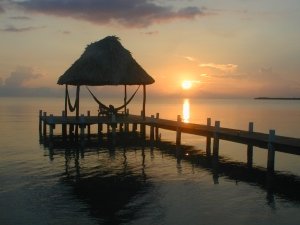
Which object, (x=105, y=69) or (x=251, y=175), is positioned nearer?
(x=251, y=175)

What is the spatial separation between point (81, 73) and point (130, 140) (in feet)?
22.8

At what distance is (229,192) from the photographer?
1877 cm

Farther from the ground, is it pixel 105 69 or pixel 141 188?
pixel 105 69

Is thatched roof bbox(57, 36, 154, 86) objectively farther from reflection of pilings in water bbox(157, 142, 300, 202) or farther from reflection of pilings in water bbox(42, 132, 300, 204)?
reflection of pilings in water bbox(157, 142, 300, 202)

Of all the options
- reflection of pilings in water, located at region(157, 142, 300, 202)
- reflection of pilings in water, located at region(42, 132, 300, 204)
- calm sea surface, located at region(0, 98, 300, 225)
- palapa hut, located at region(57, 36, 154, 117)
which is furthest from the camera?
palapa hut, located at region(57, 36, 154, 117)

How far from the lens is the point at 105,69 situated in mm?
34344

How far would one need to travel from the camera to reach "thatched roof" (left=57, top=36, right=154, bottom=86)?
33.8 meters

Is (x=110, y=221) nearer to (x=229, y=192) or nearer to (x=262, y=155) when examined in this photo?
(x=229, y=192)

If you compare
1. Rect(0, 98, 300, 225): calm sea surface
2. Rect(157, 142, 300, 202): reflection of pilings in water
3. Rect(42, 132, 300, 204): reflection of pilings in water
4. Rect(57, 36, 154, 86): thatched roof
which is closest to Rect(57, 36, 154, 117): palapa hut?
Rect(57, 36, 154, 86): thatched roof

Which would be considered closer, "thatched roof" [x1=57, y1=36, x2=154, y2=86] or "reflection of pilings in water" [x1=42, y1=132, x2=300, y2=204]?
"reflection of pilings in water" [x1=42, y1=132, x2=300, y2=204]

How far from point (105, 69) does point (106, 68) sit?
132 mm

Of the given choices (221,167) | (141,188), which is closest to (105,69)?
(221,167)

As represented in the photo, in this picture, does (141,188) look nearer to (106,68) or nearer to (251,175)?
(251,175)

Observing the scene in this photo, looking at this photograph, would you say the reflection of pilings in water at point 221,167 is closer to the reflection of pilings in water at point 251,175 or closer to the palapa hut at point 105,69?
the reflection of pilings in water at point 251,175
